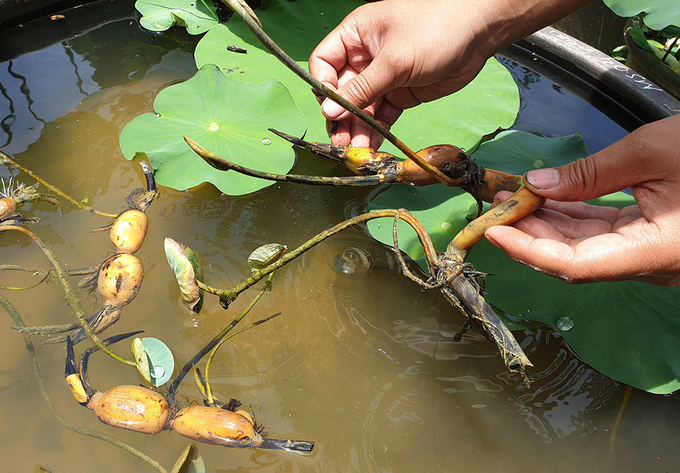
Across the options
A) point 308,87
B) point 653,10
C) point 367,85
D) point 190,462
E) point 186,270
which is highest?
point 653,10

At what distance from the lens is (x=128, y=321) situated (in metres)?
1.30

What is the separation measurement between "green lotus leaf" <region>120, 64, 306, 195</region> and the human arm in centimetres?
25

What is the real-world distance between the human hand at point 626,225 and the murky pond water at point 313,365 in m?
0.38

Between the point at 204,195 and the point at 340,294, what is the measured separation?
59 cm

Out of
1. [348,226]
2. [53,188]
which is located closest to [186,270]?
[348,226]

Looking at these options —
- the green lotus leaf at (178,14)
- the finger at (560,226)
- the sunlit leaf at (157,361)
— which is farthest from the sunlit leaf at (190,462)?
the green lotus leaf at (178,14)

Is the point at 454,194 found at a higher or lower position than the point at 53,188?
higher

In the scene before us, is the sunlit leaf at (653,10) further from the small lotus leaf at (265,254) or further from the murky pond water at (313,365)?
the small lotus leaf at (265,254)

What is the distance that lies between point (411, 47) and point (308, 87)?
2.02 ft

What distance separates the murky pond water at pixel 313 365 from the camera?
1.13m

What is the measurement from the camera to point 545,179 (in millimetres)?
1039

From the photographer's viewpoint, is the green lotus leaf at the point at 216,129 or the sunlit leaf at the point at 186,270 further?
the green lotus leaf at the point at 216,129

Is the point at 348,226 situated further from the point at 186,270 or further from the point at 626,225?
the point at 626,225

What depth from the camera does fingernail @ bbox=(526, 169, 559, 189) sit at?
1038 millimetres
